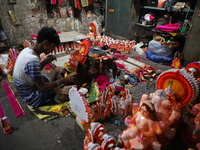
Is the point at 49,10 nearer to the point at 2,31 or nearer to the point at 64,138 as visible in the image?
the point at 2,31

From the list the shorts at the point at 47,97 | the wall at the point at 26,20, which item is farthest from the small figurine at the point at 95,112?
the wall at the point at 26,20

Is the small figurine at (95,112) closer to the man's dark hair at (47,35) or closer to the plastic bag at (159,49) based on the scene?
the man's dark hair at (47,35)

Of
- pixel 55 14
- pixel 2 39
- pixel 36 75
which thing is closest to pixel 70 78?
pixel 36 75

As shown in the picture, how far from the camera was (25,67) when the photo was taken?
2051mm

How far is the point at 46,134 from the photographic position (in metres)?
2.05

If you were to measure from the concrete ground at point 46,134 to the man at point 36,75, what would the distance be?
0.35 metres

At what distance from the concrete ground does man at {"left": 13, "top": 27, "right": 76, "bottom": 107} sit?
354 millimetres

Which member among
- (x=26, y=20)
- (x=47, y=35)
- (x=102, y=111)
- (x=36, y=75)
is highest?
(x=47, y=35)

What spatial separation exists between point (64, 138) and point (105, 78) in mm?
1553

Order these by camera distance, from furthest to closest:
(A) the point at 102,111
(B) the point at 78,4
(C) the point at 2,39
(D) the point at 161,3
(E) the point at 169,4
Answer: (B) the point at 78,4 → (C) the point at 2,39 → (D) the point at 161,3 → (E) the point at 169,4 → (A) the point at 102,111

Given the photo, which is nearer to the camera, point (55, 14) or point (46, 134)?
point (46, 134)

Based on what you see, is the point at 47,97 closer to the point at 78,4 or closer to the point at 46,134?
the point at 46,134

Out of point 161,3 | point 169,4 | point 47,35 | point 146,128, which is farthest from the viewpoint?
point 161,3

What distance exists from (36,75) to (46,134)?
886mm
